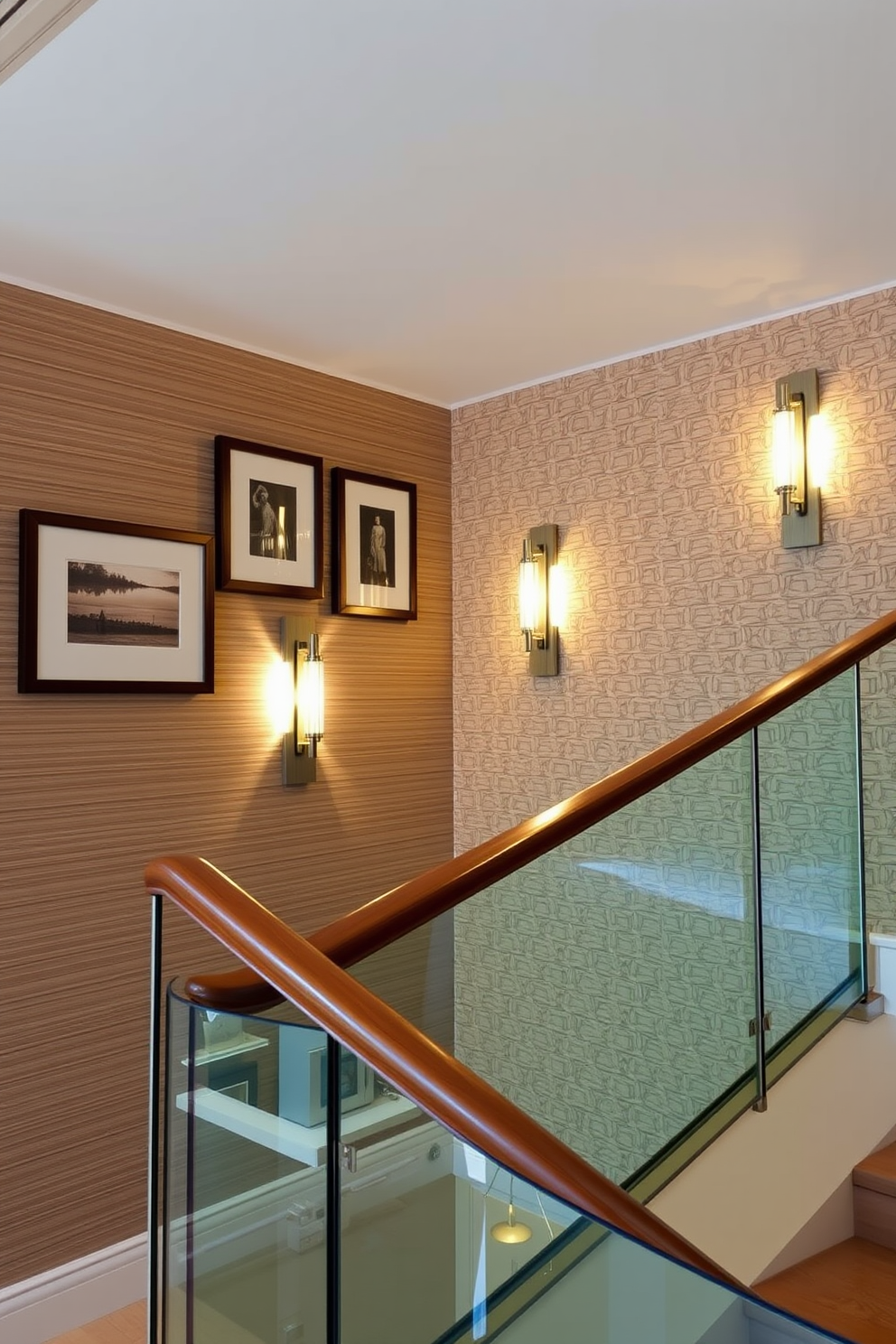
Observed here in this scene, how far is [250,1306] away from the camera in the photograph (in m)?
1.27

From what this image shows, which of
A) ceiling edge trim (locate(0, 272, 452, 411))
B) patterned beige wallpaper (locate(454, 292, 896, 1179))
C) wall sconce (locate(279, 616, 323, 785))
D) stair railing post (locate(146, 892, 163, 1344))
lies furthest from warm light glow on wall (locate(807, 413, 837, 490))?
stair railing post (locate(146, 892, 163, 1344))

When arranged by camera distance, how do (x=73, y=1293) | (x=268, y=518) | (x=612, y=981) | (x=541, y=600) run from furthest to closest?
(x=541, y=600)
(x=268, y=518)
(x=73, y=1293)
(x=612, y=981)

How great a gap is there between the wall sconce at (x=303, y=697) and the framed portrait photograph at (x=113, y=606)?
12.0 inches

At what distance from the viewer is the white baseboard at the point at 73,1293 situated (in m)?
2.94

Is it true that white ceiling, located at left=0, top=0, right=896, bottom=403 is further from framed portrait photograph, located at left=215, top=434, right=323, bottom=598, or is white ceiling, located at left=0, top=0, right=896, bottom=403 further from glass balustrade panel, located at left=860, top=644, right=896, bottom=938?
glass balustrade panel, located at left=860, top=644, right=896, bottom=938

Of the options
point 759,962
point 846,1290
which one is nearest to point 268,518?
point 759,962

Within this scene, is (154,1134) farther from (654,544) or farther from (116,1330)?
(654,544)

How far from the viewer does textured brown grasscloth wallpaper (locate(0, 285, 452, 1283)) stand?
3006 millimetres

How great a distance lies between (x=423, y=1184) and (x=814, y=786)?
5.26ft

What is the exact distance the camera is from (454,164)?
2439mm

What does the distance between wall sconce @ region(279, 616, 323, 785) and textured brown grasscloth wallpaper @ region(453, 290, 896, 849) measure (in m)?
0.76

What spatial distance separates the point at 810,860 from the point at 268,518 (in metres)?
2.04

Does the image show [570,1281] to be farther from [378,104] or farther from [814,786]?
[378,104]

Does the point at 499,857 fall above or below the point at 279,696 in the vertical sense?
below
